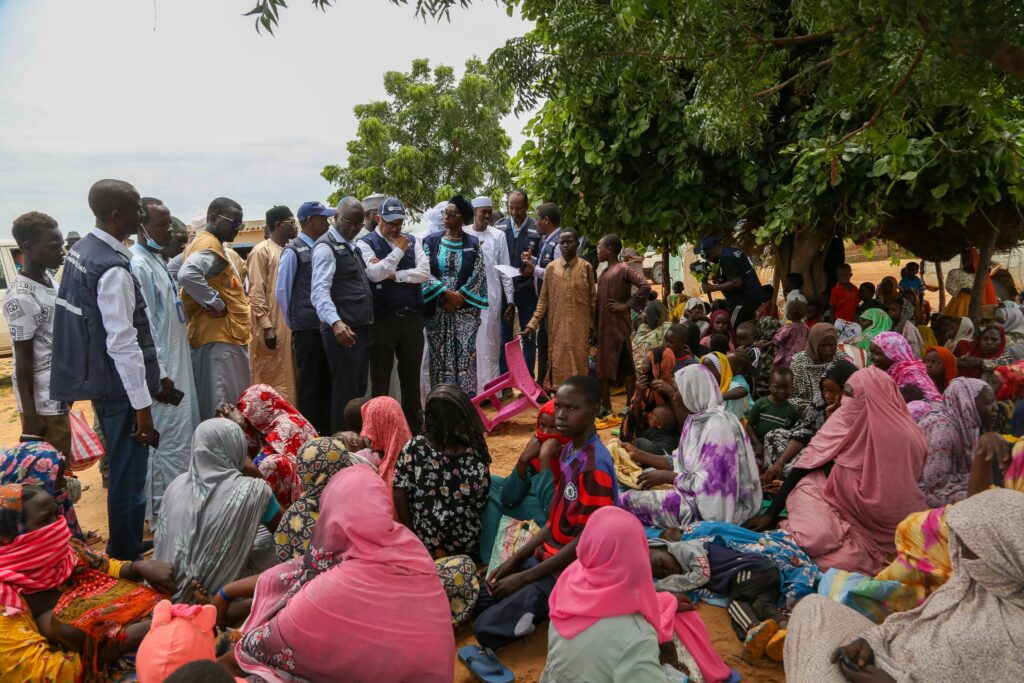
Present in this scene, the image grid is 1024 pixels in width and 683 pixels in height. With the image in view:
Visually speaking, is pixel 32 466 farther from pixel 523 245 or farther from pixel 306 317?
pixel 523 245

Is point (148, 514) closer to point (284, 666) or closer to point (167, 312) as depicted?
point (167, 312)


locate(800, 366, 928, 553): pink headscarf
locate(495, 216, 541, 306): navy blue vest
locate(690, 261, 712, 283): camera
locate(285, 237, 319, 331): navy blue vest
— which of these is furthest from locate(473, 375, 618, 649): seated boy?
locate(690, 261, 712, 283): camera

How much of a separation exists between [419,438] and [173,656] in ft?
5.77

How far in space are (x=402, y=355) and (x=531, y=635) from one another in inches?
140

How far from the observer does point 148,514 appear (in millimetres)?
5156

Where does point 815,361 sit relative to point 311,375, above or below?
below

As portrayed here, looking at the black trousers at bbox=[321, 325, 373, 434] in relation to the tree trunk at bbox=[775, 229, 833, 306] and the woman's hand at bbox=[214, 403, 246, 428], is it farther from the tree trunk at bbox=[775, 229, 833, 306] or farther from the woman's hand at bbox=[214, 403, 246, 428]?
the tree trunk at bbox=[775, 229, 833, 306]

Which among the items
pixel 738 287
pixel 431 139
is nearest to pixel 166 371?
pixel 738 287

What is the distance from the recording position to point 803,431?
5277mm

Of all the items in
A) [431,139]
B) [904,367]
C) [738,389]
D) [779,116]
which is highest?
[431,139]

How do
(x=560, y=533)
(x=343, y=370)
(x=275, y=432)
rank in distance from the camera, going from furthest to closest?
(x=343, y=370) → (x=275, y=432) → (x=560, y=533)

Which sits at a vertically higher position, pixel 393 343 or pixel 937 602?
pixel 393 343

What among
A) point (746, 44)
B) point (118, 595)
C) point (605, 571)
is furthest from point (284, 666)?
point (746, 44)

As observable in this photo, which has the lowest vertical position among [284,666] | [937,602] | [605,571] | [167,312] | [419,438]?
[284,666]
